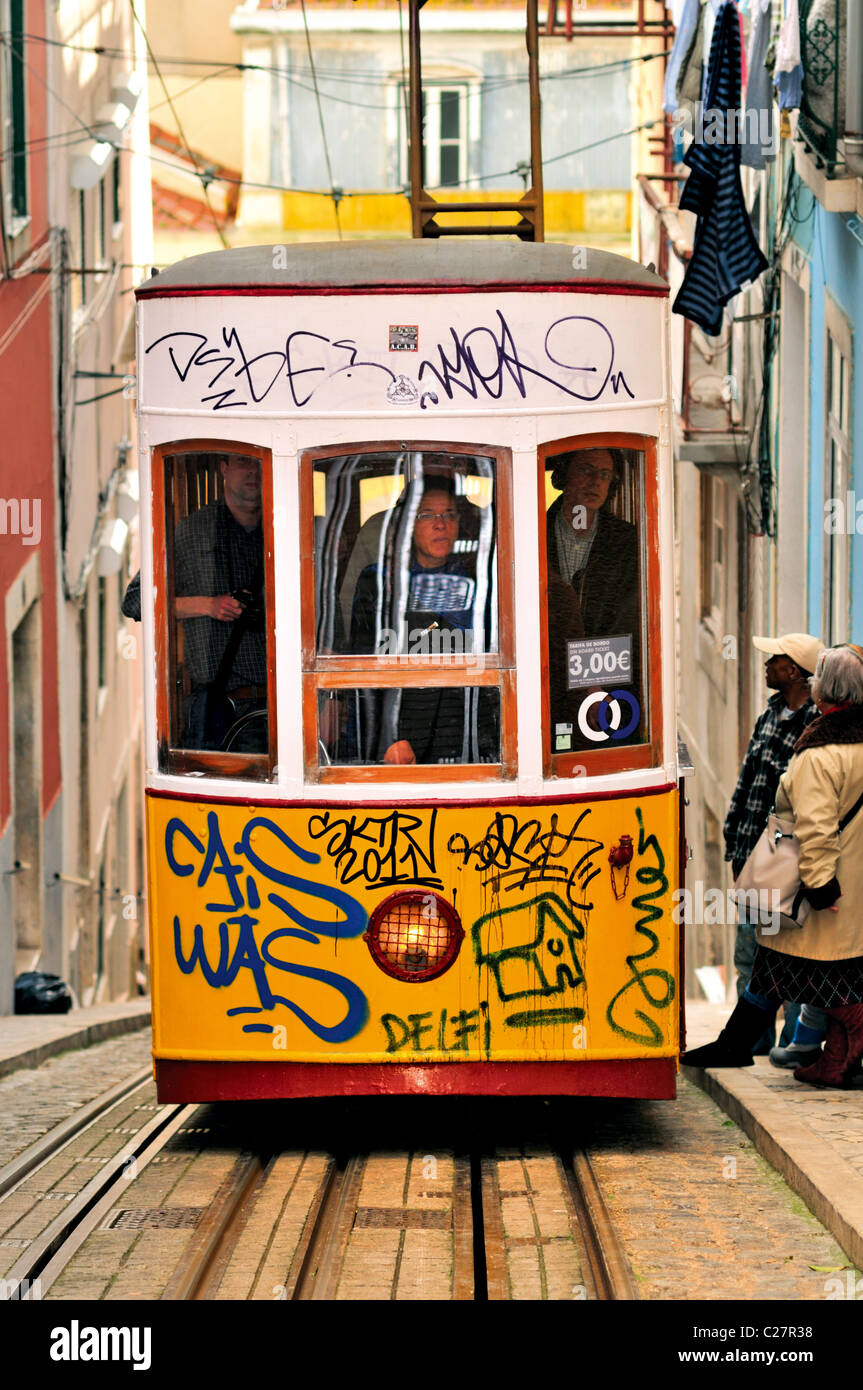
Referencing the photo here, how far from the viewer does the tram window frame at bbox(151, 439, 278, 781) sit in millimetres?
7414

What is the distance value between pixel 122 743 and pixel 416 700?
17175 mm

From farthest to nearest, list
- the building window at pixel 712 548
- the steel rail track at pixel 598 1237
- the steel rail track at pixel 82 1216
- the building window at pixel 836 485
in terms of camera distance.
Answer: the building window at pixel 712 548, the building window at pixel 836 485, the steel rail track at pixel 82 1216, the steel rail track at pixel 598 1237

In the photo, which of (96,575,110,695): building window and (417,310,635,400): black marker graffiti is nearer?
(417,310,635,400): black marker graffiti

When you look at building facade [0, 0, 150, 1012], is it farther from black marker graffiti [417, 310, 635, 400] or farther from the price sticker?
the price sticker

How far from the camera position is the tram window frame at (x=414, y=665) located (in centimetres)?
735

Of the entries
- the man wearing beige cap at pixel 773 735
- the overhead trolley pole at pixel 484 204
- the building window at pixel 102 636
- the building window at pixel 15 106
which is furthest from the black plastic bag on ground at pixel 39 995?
the overhead trolley pole at pixel 484 204

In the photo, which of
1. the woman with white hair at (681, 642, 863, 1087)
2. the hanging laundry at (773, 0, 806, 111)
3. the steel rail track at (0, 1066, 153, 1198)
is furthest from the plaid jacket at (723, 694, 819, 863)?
the hanging laundry at (773, 0, 806, 111)

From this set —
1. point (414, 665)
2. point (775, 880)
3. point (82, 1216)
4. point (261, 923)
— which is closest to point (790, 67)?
point (775, 880)

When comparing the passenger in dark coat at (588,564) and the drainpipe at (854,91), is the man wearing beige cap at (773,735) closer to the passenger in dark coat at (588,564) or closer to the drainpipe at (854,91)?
the passenger in dark coat at (588,564)

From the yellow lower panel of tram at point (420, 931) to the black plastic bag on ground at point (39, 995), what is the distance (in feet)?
23.8

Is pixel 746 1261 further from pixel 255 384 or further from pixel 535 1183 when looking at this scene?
pixel 255 384

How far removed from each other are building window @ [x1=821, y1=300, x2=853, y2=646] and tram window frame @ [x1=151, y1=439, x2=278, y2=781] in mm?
4662

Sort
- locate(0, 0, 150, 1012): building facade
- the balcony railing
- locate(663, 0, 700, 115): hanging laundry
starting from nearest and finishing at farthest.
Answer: the balcony railing, locate(0, 0, 150, 1012): building facade, locate(663, 0, 700, 115): hanging laundry

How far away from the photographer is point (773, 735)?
8539 millimetres
